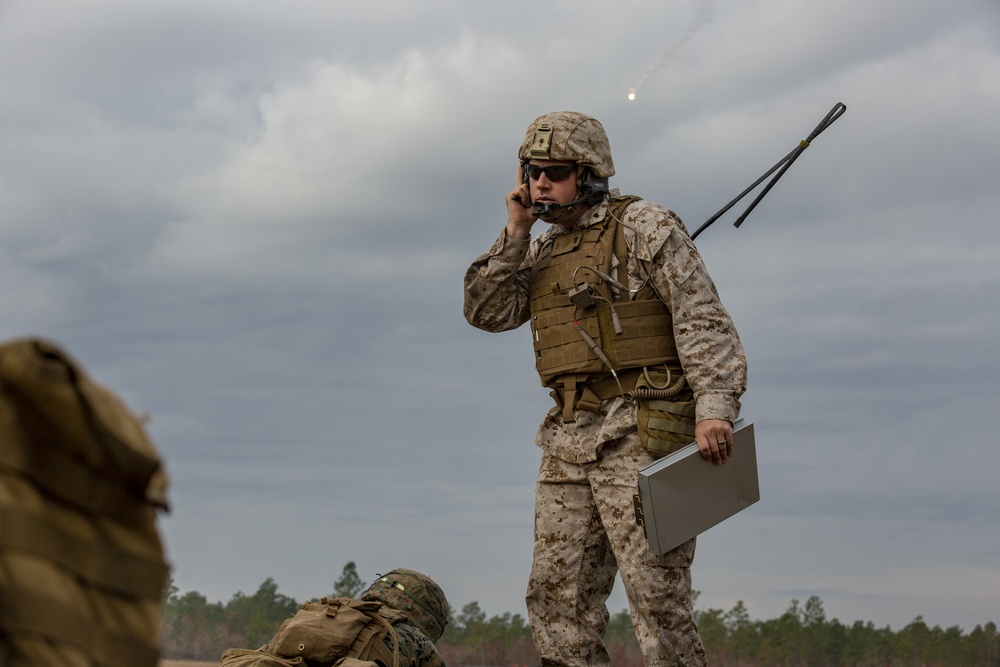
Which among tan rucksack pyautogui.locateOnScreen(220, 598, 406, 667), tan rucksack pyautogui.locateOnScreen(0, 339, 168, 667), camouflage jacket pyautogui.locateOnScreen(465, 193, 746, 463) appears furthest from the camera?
camouflage jacket pyautogui.locateOnScreen(465, 193, 746, 463)

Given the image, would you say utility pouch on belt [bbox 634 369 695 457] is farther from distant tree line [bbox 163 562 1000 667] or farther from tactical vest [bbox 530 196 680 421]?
distant tree line [bbox 163 562 1000 667]

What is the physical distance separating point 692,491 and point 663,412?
419 mm

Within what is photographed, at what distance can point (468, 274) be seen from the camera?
6543mm

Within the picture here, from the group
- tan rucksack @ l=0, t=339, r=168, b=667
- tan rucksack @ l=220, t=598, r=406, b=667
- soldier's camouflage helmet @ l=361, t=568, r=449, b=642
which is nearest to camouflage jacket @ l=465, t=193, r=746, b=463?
soldier's camouflage helmet @ l=361, t=568, r=449, b=642

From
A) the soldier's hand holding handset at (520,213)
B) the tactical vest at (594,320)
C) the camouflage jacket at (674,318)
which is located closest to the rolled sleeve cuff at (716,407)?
the camouflage jacket at (674,318)

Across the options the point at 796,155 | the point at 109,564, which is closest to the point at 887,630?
the point at 796,155

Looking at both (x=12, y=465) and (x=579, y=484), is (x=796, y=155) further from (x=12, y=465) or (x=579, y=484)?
(x=12, y=465)

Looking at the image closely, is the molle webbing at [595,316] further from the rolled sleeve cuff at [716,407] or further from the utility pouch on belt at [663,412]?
the rolled sleeve cuff at [716,407]

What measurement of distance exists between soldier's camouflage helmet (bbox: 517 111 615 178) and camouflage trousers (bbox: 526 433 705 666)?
151 cm

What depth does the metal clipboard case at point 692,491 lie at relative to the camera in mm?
5551

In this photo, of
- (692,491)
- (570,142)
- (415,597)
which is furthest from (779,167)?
(415,597)

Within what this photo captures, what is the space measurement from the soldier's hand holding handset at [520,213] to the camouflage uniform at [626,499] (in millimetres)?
347

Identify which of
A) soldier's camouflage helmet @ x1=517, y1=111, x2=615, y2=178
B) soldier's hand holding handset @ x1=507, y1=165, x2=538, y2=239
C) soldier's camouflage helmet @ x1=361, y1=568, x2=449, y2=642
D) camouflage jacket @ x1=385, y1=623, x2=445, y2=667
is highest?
soldier's camouflage helmet @ x1=517, y1=111, x2=615, y2=178

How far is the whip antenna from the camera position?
22.9ft
